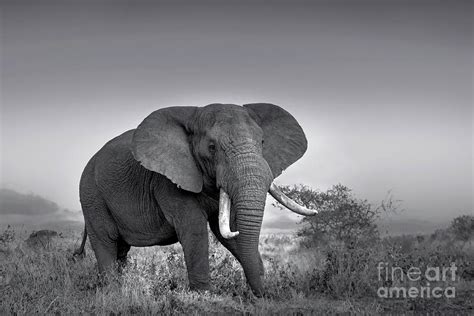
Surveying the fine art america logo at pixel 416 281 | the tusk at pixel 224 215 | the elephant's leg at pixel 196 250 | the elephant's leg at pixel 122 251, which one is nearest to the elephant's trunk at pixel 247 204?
the tusk at pixel 224 215

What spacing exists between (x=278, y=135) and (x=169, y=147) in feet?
7.00

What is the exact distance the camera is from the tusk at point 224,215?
897cm

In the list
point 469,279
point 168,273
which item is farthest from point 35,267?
point 469,279

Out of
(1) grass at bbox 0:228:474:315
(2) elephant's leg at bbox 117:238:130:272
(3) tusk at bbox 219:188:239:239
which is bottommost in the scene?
(1) grass at bbox 0:228:474:315

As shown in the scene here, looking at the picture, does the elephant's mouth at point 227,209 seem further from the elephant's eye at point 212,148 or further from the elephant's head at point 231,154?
the elephant's eye at point 212,148

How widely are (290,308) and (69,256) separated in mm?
7643

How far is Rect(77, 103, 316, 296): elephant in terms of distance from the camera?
9203mm

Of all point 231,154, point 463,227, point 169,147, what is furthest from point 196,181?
point 463,227

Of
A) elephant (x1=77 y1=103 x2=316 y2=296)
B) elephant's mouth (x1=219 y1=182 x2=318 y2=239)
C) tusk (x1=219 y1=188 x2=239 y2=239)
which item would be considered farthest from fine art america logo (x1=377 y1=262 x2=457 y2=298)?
tusk (x1=219 y1=188 x2=239 y2=239)

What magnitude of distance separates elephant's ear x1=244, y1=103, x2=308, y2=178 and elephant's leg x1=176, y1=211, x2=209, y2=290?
179 centimetres

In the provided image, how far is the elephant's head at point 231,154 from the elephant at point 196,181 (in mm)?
16

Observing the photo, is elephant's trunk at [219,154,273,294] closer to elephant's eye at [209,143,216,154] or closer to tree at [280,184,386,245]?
elephant's eye at [209,143,216,154]

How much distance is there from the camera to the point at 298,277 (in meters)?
11.0

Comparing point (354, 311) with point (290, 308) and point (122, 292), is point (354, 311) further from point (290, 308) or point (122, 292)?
point (122, 292)
